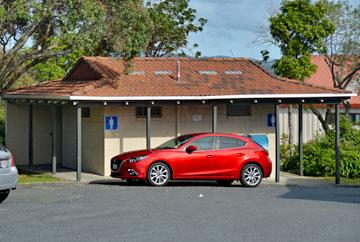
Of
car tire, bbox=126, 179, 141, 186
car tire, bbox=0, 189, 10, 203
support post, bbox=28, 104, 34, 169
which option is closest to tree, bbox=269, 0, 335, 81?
support post, bbox=28, 104, 34, 169

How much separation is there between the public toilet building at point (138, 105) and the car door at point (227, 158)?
2.81m

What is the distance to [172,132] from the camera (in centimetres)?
2453

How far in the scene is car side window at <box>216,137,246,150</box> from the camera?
789 inches

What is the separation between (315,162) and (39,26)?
37.2 ft

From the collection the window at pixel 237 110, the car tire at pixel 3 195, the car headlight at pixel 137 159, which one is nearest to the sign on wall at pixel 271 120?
the window at pixel 237 110

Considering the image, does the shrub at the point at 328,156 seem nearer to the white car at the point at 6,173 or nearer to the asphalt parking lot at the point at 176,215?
the asphalt parking lot at the point at 176,215

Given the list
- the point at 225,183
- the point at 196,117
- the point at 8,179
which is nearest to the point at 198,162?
the point at 225,183

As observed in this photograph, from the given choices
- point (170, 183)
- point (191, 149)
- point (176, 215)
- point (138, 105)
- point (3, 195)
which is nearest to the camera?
point (176, 215)

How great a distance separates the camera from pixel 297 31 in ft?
108

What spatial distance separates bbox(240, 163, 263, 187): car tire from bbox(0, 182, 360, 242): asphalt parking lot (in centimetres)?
139

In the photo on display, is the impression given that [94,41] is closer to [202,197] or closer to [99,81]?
[99,81]

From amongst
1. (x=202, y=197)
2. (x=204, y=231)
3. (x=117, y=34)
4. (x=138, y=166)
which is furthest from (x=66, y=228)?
(x=117, y=34)

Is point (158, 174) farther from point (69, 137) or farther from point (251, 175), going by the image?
point (69, 137)

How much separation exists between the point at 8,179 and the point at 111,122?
9164 millimetres
